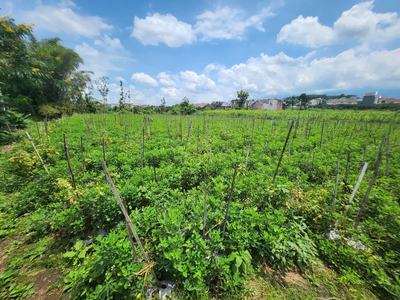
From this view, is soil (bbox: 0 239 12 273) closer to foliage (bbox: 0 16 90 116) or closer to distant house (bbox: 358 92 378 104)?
foliage (bbox: 0 16 90 116)

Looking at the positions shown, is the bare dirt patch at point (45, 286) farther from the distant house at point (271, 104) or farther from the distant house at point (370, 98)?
the distant house at point (370, 98)

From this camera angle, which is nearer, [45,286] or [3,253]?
[45,286]

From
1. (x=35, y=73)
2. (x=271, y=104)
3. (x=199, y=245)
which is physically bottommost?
(x=199, y=245)

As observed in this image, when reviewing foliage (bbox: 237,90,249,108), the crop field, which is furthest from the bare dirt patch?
foliage (bbox: 237,90,249,108)

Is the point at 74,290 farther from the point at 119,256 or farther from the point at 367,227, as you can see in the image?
the point at 367,227

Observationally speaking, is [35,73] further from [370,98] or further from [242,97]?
[370,98]

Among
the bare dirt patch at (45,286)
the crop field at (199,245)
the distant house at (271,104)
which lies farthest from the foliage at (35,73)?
the distant house at (271,104)

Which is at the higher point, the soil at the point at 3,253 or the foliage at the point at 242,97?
the foliage at the point at 242,97

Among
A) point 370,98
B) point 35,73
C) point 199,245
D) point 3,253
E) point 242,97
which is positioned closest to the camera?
point 199,245

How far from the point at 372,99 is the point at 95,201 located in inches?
4141

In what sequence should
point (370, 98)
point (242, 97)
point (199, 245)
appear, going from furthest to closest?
1. point (370, 98)
2. point (242, 97)
3. point (199, 245)

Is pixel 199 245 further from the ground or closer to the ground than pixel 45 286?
further from the ground

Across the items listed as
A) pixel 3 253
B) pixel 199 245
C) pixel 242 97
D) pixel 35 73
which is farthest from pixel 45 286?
pixel 242 97

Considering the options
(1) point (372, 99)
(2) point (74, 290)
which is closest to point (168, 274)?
(2) point (74, 290)
